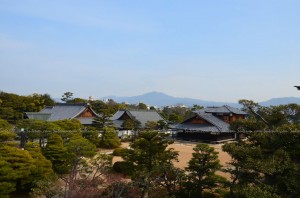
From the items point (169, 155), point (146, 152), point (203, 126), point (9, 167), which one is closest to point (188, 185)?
point (169, 155)

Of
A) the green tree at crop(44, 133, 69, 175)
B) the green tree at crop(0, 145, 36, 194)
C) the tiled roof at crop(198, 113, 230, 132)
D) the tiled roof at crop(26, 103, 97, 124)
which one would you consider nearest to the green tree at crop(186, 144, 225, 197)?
the green tree at crop(0, 145, 36, 194)

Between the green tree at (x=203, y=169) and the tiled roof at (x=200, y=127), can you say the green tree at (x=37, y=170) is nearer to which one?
the green tree at (x=203, y=169)

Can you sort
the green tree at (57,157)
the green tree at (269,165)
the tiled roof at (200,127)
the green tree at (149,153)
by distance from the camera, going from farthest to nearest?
1. the tiled roof at (200,127)
2. the green tree at (57,157)
3. the green tree at (149,153)
4. the green tree at (269,165)

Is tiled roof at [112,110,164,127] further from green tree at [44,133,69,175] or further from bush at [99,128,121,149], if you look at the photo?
green tree at [44,133,69,175]

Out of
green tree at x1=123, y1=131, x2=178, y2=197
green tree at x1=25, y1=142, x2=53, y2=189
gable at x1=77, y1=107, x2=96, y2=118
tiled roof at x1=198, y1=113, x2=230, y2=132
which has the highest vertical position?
gable at x1=77, y1=107, x2=96, y2=118

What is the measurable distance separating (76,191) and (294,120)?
47.7ft

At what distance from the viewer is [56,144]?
17.8 meters

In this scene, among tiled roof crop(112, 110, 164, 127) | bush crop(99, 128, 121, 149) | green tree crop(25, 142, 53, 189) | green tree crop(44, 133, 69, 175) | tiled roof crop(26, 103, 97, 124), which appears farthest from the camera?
tiled roof crop(112, 110, 164, 127)

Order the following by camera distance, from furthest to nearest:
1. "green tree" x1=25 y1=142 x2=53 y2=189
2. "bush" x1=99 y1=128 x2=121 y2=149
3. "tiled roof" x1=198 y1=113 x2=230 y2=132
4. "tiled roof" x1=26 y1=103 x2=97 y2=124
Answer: "tiled roof" x1=26 y1=103 x2=97 y2=124 → "tiled roof" x1=198 y1=113 x2=230 y2=132 → "bush" x1=99 y1=128 x2=121 y2=149 → "green tree" x1=25 y1=142 x2=53 y2=189

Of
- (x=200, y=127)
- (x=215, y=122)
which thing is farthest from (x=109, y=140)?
(x=215, y=122)

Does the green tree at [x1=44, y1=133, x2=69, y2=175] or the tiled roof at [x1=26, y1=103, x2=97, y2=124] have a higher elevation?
the tiled roof at [x1=26, y1=103, x2=97, y2=124]

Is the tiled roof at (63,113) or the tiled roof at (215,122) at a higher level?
the tiled roof at (63,113)

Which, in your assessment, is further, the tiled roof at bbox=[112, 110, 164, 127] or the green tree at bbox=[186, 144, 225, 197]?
the tiled roof at bbox=[112, 110, 164, 127]

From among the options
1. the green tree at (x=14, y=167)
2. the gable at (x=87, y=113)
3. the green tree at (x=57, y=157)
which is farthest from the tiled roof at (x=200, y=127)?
the green tree at (x=14, y=167)
